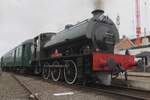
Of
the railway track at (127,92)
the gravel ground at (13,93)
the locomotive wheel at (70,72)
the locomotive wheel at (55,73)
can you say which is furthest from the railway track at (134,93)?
the locomotive wheel at (55,73)

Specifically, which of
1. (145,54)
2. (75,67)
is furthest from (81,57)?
(145,54)

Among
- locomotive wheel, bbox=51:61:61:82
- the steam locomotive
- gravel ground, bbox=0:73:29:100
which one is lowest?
gravel ground, bbox=0:73:29:100

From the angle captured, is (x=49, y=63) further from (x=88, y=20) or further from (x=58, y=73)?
(x=88, y=20)

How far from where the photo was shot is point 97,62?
8.68 m

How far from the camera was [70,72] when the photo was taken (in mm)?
10352

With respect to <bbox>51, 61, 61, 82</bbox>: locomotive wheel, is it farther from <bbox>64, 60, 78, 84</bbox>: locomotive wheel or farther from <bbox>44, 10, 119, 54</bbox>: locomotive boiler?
<bbox>44, 10, 119, 54</bbox>: locomotive boiler

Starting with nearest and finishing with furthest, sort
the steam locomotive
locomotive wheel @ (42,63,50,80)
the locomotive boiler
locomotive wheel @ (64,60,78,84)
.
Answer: the steam locomotive < the locomotive boiler < locomotive wheel @ (64,60,78,84) < locomotive wheel @ (42,63,50,80)

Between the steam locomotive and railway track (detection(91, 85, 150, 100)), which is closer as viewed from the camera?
railway track (detection(91, 85, 150, 100))

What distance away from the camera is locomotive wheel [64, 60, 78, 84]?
10.1 metres

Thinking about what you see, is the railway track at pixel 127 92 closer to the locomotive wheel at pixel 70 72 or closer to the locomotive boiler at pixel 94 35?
the locomotive wheel at pixel 70 72

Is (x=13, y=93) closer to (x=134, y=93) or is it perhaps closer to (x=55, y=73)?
(x=55, y=73)

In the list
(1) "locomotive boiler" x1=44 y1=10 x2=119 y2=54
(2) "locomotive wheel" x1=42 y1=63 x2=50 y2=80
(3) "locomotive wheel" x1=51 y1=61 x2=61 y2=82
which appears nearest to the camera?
(1) "locomotive boiler" x1=44 y1=10 x2=119 y2=54

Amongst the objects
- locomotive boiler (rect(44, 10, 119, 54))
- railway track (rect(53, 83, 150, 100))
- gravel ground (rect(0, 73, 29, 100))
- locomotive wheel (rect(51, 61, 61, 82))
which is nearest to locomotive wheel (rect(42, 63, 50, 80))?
locomotive wheel (rect(51, 61, 61, 82))

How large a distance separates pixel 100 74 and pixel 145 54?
1788 cm
